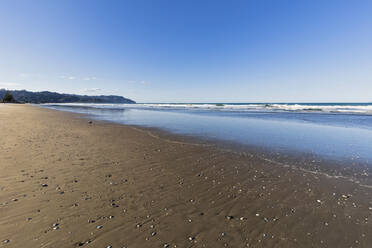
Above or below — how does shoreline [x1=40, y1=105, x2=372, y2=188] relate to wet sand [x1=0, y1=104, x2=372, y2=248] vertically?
above

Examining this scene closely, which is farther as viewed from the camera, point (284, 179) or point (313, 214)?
point (284, 179)

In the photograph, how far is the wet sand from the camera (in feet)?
11.0

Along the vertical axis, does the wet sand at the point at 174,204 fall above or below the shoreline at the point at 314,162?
below

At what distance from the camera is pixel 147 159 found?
812cm

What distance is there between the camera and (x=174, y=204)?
4.50 metres

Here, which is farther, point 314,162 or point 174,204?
point 314,162

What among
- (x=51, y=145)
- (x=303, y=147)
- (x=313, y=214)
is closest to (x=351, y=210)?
(x=313, y=214)

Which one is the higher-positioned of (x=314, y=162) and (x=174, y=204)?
(x=314, y=162)

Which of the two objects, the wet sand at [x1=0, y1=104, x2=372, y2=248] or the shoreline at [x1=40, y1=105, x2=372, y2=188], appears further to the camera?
the shoreline at [x1=40, y1=105, x2=372, y2=188]

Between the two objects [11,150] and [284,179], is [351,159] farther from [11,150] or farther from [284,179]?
[11,150]

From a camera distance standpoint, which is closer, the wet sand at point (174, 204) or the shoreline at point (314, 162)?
the wet sand at point (174, 204)

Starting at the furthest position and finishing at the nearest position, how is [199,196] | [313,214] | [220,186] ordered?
[220,186], [199,196], [313,214]

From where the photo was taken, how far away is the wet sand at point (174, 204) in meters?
3.34

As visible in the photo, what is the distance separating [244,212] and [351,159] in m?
7.92
